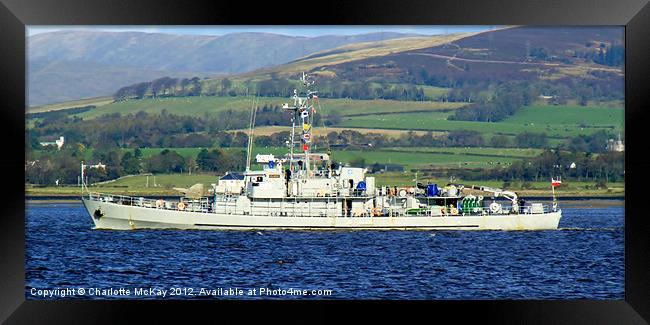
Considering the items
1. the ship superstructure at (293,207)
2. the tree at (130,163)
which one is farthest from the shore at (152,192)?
the ship superstructure at (293,207)

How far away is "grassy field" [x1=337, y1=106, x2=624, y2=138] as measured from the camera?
5822 inches

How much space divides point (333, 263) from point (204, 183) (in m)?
78.6

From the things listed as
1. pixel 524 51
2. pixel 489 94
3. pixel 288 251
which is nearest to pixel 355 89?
pixel 489 94

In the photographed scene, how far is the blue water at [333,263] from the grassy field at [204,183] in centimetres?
5331

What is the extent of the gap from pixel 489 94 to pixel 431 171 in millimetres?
41585

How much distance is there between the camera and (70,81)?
174875 mm

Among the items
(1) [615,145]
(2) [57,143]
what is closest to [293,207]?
(2) [57,143]

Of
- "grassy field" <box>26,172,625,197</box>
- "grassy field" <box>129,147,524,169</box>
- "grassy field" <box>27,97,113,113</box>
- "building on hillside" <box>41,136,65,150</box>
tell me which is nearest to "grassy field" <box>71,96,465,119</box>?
"grassy field" <box>27,97,113,113</box>

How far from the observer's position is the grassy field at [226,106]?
156m

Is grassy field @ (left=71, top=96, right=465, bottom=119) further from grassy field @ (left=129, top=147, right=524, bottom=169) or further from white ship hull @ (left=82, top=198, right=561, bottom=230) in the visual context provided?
white ship hull @ (left=82, top=198, right=561, bottom=230)

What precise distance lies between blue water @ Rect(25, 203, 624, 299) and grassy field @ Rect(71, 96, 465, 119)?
89.3 meters

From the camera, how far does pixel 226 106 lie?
157250 millimetres

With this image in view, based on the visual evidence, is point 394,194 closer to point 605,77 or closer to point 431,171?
point 431,171

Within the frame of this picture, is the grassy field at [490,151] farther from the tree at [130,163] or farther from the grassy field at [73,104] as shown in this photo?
the grassy field at [73,104]
